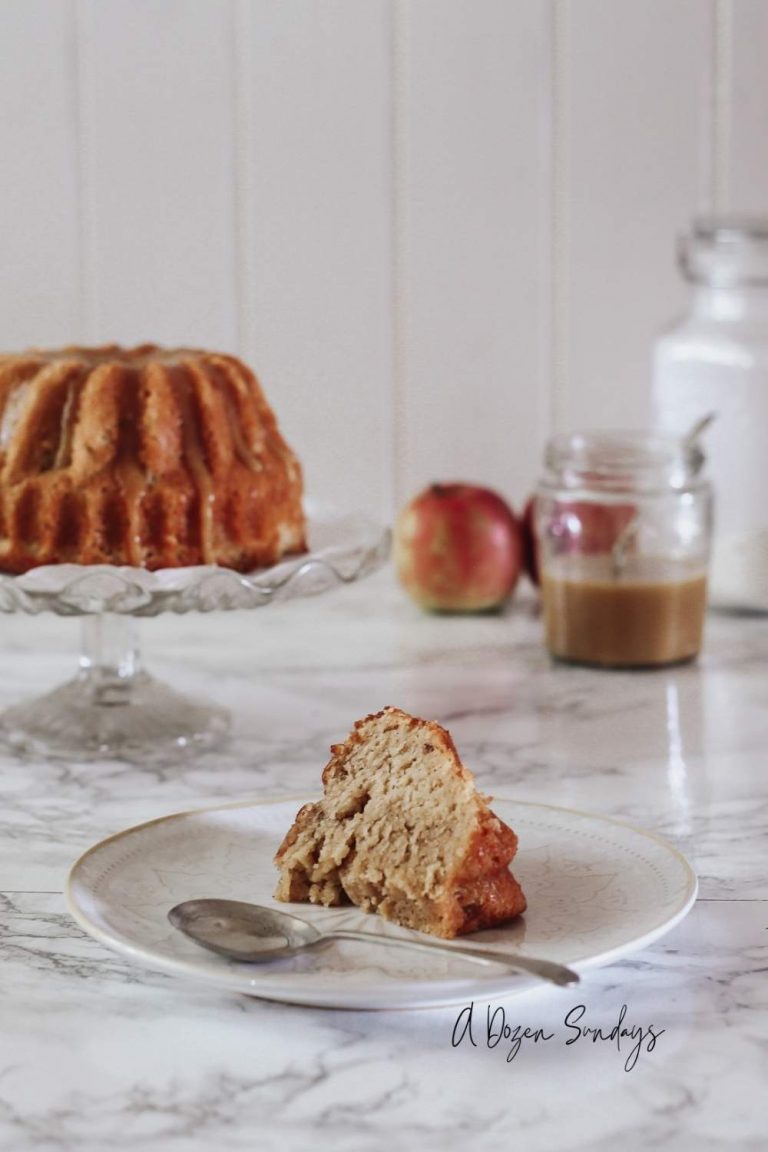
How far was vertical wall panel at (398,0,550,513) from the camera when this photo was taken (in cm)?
184

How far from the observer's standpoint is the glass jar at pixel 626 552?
1438 mm

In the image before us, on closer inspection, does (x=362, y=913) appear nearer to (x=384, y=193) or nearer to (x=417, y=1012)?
(x=417, y=1012)

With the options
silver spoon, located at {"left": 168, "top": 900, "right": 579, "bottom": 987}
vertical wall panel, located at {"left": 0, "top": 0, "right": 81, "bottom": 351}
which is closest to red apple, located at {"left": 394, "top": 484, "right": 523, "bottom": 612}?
vertical wall panel, located at {"left": 0, "top": 0, "right": 81, "bottom": 351}

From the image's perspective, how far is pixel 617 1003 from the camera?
75 cm

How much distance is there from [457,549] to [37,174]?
0.63 metres

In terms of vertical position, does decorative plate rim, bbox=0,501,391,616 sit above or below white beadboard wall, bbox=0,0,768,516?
below

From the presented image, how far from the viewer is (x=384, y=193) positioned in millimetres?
1856

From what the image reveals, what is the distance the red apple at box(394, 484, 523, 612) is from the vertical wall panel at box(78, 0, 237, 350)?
37 cm

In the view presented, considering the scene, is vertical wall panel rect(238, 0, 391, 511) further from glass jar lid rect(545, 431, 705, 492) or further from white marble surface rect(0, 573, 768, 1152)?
white marble surface rect(0, 573, 768, 1152)

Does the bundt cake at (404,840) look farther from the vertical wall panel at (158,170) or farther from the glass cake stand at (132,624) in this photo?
the vertical wall panel at (158,170)

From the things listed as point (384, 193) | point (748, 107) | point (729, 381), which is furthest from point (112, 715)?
point (748, 107)

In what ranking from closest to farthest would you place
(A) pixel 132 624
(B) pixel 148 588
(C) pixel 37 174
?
(B) pixel 148 588 → (A) pixel 132 624 → (C) pixel 37 174

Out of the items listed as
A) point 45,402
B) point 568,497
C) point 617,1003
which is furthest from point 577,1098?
point 568,497

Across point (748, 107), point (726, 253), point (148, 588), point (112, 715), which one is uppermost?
point (748, 107)
